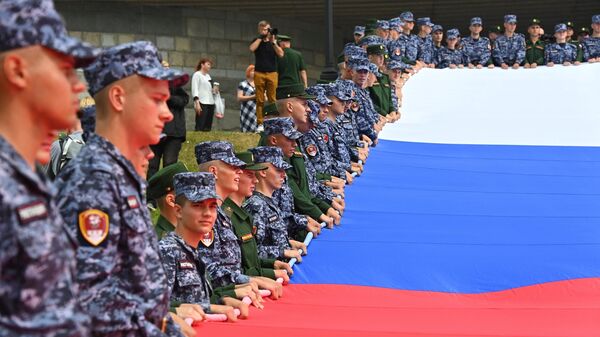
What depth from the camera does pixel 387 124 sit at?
524 inches

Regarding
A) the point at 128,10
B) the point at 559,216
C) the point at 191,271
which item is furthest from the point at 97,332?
the point at 128,10

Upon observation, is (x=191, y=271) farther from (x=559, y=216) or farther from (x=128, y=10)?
(x=128, y=10)

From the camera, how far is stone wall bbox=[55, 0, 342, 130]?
1848 cm

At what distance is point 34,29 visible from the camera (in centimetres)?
219

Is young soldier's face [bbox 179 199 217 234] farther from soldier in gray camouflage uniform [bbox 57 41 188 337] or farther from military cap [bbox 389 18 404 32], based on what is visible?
military cap [bbox 389 18 404 32]

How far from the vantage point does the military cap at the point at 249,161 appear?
6130 millimetres

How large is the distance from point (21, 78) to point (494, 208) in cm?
765

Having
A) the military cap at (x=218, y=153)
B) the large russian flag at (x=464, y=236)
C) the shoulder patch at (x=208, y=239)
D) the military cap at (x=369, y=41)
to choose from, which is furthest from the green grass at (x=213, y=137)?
the shoulder patch at (x=208, y=239)

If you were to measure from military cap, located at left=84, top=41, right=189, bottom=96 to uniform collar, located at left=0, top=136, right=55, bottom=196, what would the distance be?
0.76 metres

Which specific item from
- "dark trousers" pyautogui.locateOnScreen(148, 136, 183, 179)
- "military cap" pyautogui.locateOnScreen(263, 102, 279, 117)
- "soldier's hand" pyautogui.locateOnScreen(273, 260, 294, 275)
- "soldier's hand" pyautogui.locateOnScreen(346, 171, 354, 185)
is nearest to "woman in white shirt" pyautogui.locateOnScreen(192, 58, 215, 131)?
"dark trousers" pyautogui.locateOnScreen(148, 136, 183, 179)

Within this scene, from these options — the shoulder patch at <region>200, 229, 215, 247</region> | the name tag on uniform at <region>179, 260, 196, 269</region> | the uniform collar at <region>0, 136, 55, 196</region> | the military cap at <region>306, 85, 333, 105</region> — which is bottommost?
the military cap at <region>306, 85, 333, 105</region>

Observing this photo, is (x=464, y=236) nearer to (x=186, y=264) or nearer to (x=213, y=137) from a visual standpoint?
(x=186, y=264)

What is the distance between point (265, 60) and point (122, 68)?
10.5 metres

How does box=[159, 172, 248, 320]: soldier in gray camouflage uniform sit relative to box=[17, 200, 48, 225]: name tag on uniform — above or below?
below
